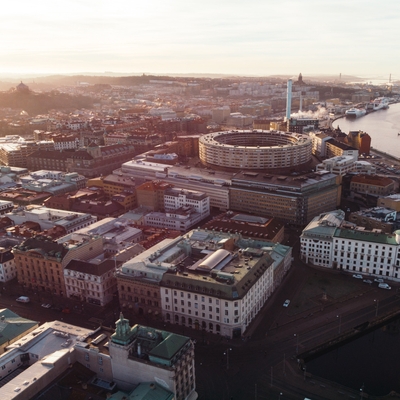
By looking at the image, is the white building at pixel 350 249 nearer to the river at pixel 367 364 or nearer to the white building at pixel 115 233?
the river at pixel 367 364

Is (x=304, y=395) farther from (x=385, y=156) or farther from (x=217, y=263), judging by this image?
(x=385, y=156)

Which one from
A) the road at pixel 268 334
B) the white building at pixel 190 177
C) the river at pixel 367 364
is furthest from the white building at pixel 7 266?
the river at pixel 367 364

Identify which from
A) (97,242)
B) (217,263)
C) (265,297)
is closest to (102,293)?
(97,242)

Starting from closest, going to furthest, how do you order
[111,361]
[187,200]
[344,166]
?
[111,361] → [187,200] → [344,166]

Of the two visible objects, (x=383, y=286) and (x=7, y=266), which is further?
(x=7, y=266)

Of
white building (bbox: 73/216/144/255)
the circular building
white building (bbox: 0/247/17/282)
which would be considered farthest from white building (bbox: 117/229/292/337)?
the circular building

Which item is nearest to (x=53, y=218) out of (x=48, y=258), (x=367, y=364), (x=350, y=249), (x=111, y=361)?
(x=48, y=258)

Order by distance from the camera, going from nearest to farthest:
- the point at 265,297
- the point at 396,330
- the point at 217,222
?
the point at 396,330
the point at 265,297
the point at 217,222

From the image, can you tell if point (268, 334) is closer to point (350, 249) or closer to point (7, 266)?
point (350, 249)
